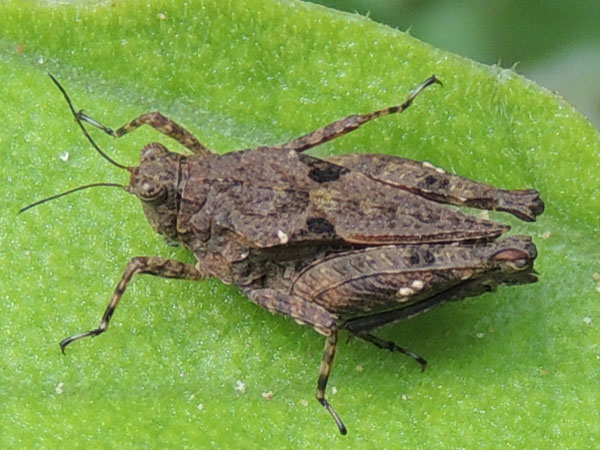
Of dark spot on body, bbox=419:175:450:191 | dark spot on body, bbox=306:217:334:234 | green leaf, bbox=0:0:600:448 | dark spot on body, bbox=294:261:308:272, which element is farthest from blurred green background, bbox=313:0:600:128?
dark spot on body, bbox=294:261:308:272

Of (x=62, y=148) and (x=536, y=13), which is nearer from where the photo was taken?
(x=62, y=148)

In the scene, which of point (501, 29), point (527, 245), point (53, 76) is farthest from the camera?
point (501, 29)

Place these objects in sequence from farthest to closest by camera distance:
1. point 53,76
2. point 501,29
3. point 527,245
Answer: point 501,29 < point 53,76 < point 527,245

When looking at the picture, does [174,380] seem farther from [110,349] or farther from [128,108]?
[128,108]

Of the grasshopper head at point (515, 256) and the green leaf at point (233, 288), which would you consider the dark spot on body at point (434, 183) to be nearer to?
the green leaf at point (233, 288)

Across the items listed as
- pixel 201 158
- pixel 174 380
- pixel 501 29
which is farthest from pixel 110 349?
pixel 501 29

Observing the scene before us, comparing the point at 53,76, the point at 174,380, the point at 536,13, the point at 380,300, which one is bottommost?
the point at 174,380

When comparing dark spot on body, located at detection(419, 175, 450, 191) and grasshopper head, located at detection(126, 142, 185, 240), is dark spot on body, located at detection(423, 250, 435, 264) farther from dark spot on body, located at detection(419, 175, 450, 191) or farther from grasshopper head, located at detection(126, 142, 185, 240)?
grasshopper head, located at detection(126, 142, 185, 240)

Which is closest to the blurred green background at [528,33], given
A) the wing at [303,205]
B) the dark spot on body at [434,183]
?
the dark spot on body at [434,183]

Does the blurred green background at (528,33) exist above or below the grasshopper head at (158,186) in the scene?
above
